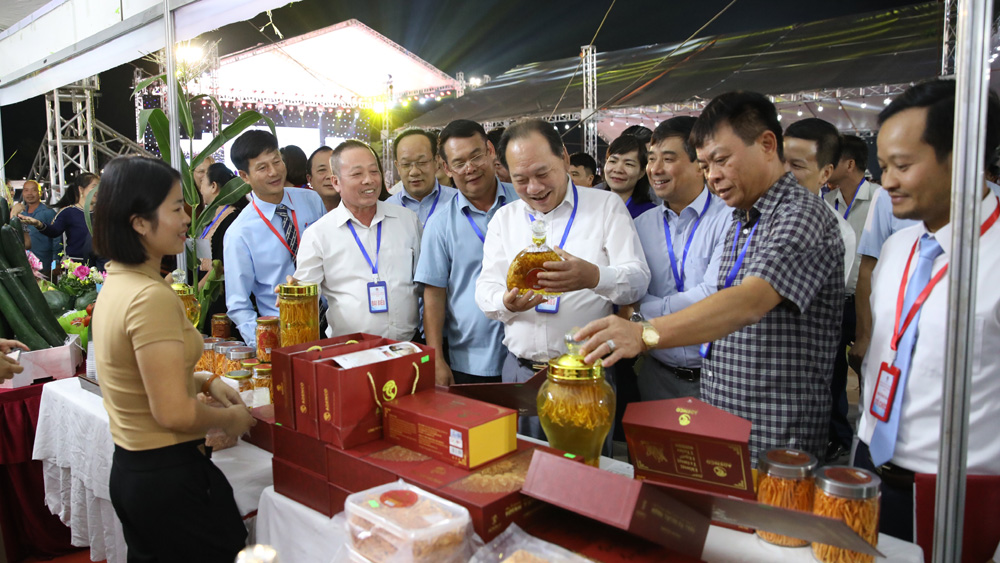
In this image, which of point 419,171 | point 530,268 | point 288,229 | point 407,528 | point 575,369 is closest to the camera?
point 407,528

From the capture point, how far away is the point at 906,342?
125 centimetres

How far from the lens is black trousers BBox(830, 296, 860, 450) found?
9.30ft

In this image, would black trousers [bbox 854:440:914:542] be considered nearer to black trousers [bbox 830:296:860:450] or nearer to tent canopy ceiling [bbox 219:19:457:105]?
black trousers [bbox 830:296:860:450]

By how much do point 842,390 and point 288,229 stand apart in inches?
109

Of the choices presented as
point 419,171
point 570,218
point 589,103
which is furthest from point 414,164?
point 589,103

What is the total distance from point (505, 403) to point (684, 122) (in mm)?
1461

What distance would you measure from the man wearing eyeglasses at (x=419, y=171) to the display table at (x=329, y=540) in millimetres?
1883

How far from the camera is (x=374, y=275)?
7.78 ft

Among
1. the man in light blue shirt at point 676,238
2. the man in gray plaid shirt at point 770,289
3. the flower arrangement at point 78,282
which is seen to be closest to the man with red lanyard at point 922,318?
the man in gray plaid shirt at point 770,289

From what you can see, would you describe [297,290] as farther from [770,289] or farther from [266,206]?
[266,206]

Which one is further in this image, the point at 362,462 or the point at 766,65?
the point at 766,65

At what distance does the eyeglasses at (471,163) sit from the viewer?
8.21ft

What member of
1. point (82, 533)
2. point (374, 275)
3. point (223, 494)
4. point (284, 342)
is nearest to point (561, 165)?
point (374, 275)

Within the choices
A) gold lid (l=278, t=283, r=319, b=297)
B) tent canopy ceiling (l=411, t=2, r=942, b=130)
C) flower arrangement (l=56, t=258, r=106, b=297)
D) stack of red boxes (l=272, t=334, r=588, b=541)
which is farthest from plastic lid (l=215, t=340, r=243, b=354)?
tent canopy ceiling (l=411, t=2, r=942, b=130)
